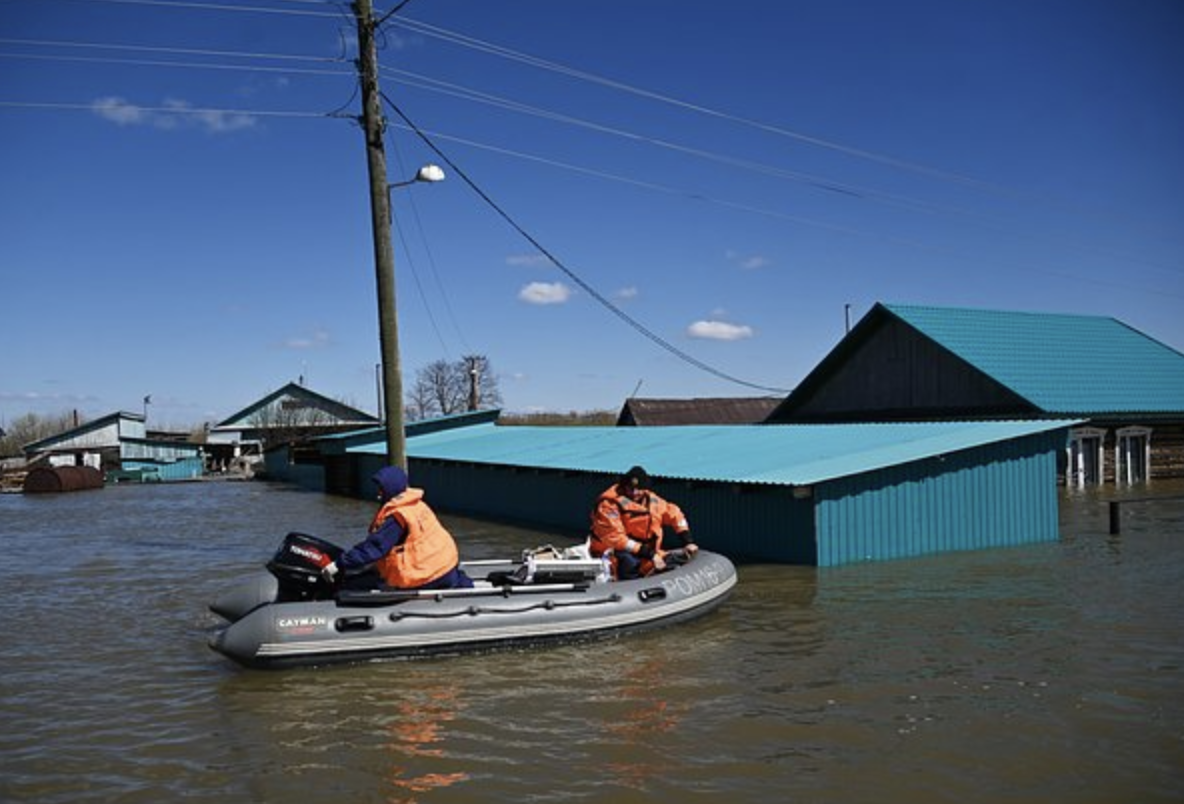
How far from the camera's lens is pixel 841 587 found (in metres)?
12.5

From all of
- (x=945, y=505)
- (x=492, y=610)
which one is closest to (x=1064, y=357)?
(x=945, y=505)

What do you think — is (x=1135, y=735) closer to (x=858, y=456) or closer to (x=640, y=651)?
(x=640, y=651)

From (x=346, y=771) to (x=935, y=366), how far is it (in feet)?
79.1

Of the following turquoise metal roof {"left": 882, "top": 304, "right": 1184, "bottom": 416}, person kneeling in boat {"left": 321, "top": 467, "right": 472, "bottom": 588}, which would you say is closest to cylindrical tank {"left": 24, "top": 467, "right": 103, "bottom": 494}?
turquoise metal roof {"left": 882, "top": 304, "right": 1184, "bottom": 416}

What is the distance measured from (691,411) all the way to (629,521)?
3729cm

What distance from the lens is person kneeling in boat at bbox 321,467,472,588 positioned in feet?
29.9

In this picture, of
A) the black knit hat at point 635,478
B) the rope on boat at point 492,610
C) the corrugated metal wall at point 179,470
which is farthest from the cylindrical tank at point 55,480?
the rope on boat at point 492,610

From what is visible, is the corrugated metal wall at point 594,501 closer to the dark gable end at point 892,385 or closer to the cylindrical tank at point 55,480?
the dark gable end at point 892,385

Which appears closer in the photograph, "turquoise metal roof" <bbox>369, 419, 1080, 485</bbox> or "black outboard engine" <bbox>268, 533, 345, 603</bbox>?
"black outboard engine" <bbox>268, 533, 345, 603</bbox>

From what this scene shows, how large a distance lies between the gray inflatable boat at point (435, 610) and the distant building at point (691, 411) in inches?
1391

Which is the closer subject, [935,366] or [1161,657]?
[1161,657]

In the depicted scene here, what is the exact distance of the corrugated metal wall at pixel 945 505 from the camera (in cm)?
1419

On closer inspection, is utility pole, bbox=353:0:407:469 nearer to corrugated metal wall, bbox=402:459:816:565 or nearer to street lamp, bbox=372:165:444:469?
street lamp, bbox=372:165:444:469

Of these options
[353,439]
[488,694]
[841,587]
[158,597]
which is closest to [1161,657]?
[841,587]
